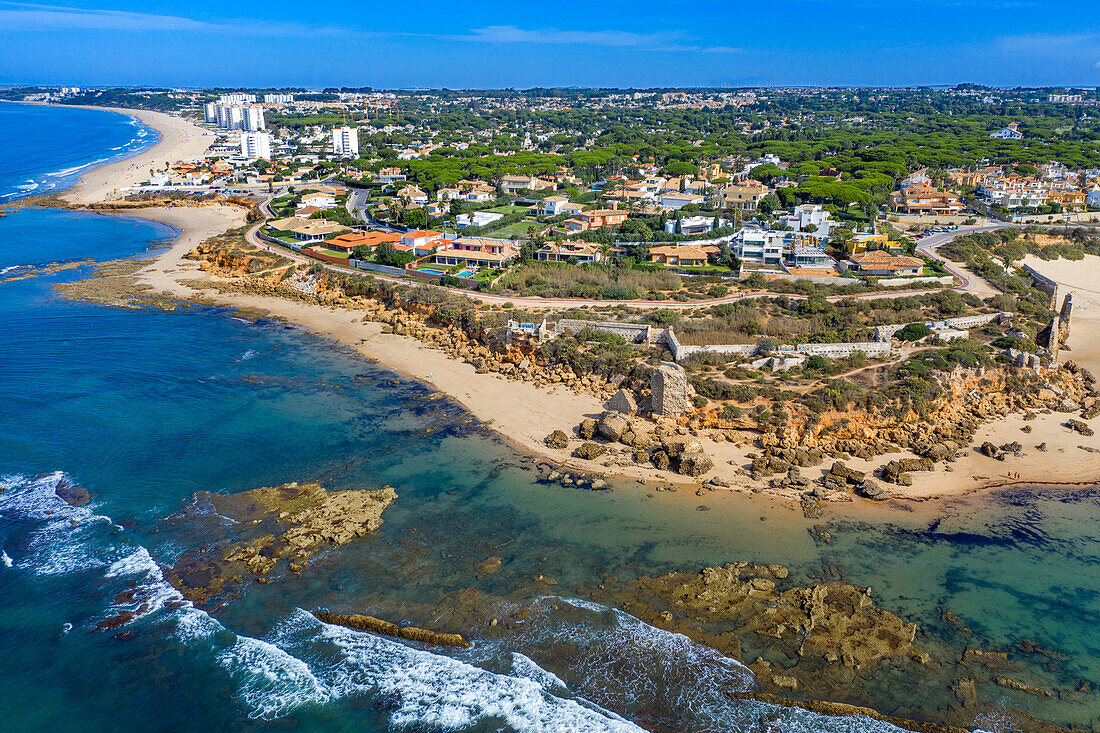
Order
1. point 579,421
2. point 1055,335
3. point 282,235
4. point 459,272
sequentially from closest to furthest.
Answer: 1. point 579,421
2. point 1055,335
3. point 459,272
4. point 282,235

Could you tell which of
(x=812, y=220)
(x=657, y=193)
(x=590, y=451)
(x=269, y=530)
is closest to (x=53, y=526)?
(x=269, y=530)

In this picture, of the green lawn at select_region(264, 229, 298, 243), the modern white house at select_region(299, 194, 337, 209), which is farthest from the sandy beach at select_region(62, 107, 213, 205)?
the green lawn at select_region(264, 229, 298, 243)

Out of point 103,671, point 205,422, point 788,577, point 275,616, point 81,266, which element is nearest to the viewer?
point 103,671

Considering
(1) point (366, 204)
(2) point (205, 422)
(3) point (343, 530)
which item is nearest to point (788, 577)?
(3) point (343, 530)

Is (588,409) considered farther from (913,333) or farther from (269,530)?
(913,333)

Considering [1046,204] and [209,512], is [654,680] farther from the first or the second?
[1046,204]
